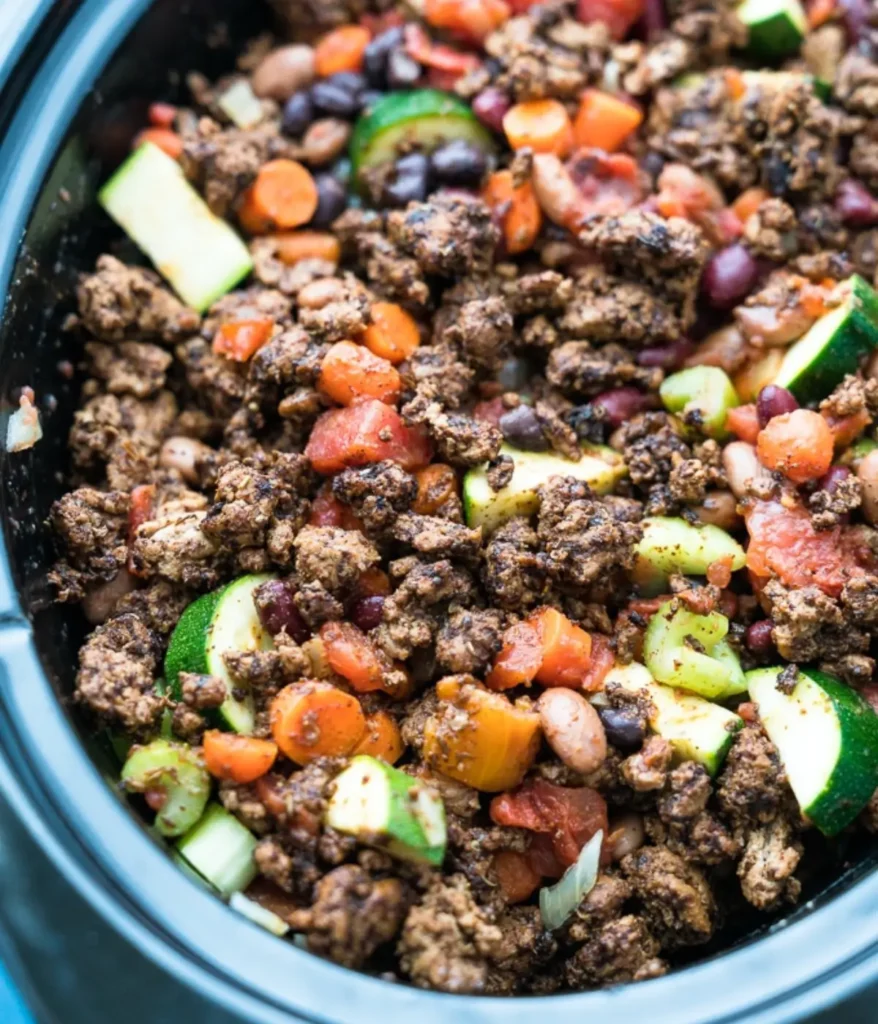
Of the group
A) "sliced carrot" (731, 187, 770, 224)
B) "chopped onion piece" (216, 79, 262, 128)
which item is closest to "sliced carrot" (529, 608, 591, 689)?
"sliced carrot" (731, 187, 770, 224)

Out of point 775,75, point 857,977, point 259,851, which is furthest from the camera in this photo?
point 775,75

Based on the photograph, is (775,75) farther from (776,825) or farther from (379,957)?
(379,957)

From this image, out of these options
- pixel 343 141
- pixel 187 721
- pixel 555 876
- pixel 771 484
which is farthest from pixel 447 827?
pixel 343 141

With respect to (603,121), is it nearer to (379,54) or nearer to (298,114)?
(379,54)

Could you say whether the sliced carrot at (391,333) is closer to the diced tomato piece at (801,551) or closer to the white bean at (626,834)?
the diced tomato piece at (801,551)

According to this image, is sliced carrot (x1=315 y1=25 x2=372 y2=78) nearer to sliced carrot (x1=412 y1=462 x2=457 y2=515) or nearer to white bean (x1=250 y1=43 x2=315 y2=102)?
white bean (x1=250 y1=43 x2=315 y2=102)
